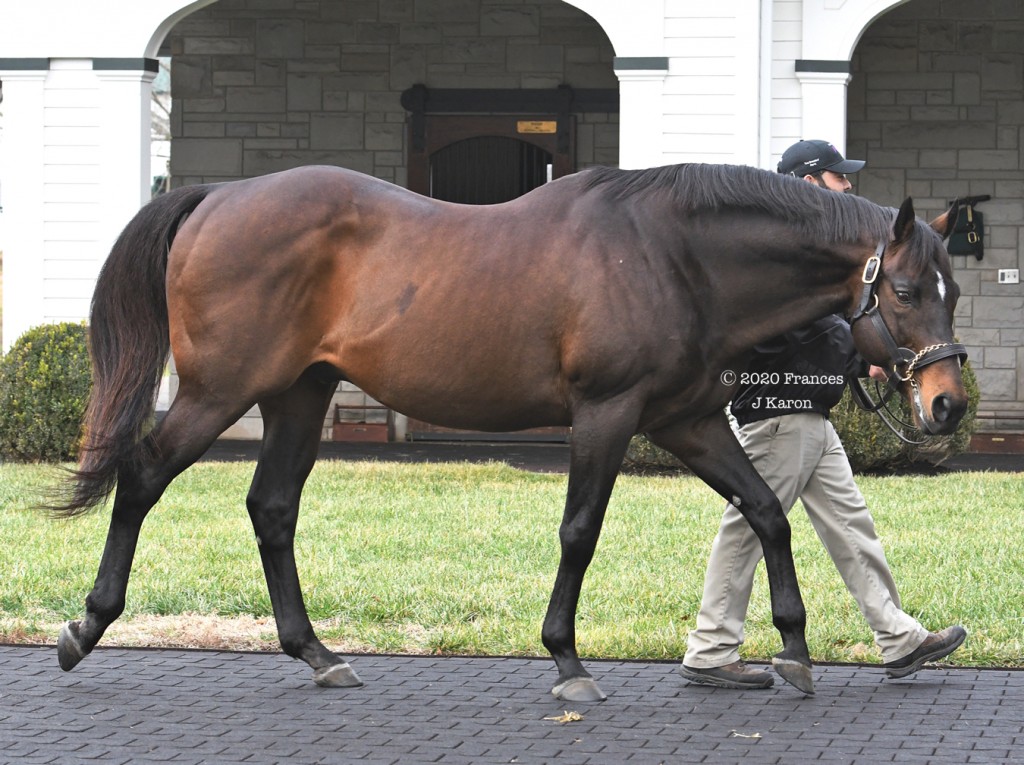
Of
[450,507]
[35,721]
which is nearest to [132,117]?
[450,507]

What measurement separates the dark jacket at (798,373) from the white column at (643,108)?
652 cm

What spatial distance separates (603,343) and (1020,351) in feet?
33.7

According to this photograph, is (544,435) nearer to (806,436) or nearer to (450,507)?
(450,507)

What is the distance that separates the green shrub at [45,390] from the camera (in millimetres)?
11930

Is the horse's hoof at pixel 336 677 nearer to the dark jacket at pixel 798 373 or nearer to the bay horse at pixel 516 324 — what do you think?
the bay horse at pixel 516 324

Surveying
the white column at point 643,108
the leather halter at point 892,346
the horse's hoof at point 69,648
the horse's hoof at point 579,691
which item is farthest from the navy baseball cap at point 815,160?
the white column at point 643,108

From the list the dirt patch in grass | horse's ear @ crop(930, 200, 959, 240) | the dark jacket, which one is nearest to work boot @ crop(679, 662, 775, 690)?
the dark jacket

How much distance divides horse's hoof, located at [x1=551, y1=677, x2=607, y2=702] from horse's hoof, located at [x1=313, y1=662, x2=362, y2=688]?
767mm

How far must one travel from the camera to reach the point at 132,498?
5.61m

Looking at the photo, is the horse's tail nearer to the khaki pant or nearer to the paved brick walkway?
the paved brick walkway

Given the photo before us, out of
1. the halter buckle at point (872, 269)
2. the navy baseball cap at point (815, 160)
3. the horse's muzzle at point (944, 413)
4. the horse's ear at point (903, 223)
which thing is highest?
the navy baseball cap at point (815, 160)

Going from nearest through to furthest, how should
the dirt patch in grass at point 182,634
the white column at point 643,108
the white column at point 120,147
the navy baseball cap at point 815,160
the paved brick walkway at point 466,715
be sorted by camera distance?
the paved brick walkway at point 466,715 → the navy baseball cap at point 815,160 → the dirt patch in grass at point 182,634 → the white column at point 643,108 → the white column at point 120,147

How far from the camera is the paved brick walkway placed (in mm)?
4641

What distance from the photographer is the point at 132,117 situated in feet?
40.2
